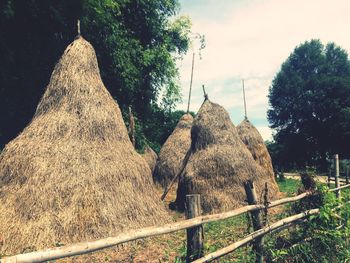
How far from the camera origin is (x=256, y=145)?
62.0 ft

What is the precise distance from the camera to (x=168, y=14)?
929 inches

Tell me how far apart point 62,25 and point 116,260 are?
1123 centimetres

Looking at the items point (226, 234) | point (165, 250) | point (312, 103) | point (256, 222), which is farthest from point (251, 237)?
point (312, 103)

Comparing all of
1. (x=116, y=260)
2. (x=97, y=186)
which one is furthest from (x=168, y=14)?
(x=116, y=260)

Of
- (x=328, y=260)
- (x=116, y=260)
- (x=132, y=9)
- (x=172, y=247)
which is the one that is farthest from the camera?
(x=132, y=9)

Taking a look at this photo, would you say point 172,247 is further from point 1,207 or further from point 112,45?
point 112,45

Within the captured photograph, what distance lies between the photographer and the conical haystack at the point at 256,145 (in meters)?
18.4

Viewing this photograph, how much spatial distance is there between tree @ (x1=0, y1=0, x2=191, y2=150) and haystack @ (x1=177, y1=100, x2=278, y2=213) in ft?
20.1

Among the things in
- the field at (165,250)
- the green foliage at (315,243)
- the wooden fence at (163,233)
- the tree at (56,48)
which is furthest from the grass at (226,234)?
the tree at (56,48)

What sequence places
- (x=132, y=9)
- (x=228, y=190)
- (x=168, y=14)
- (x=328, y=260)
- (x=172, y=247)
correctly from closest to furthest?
(x=328, y=260) < (x=172, y=247) < (x=228, y=190) < (x=132, y=9) < (x=168, y=14)

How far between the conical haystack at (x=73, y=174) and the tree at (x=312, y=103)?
89.9ft

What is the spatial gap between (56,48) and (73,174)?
9397 millimetres

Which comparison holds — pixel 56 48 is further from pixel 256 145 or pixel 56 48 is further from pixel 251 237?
pixel 251 237

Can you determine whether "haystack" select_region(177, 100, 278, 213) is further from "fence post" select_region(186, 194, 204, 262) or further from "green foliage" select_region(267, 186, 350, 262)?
"fence post" select_region(186, 194, 204, 262)
